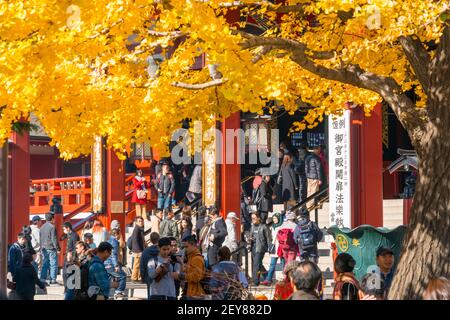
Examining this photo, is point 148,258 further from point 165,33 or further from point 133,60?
point 165,33

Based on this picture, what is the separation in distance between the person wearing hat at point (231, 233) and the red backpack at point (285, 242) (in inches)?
57.4

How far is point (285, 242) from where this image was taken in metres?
19.6

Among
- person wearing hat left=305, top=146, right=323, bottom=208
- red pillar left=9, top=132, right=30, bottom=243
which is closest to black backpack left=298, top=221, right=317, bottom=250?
person wearing hat left=305, top=146, right=323, bottom=208

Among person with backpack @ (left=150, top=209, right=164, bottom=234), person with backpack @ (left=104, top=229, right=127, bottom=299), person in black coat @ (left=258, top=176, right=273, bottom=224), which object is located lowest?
person with backpack @ (left=104, top=229, right=127, bottom=299)

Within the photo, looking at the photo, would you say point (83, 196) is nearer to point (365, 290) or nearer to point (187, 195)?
point (187, 195)

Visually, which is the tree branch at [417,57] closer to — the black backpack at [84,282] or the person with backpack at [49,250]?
the black backpack at [84,282]

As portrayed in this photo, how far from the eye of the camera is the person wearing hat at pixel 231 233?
20.8 meters

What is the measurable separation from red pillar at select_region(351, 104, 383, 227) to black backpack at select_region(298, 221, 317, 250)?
1.16 metres

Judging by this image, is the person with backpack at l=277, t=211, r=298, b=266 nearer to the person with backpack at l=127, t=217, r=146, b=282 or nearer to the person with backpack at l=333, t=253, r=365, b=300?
the person with backpack at l=127, t=217, r=146, b=282

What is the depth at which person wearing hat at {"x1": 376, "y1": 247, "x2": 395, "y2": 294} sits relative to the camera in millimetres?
12234

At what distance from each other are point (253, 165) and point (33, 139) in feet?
29.5

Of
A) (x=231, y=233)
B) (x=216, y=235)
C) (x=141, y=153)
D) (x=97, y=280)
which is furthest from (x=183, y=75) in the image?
(x=141, y=153)

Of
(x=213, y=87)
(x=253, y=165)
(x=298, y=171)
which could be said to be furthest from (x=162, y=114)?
(x=253, y=165)

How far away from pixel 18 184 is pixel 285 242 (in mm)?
8874
